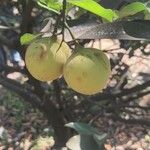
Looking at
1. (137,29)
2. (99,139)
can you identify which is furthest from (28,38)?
(99,139)

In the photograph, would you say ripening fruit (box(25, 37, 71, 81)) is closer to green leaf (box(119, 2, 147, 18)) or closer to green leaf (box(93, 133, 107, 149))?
green leaf (box(119, 2, 147, 18))

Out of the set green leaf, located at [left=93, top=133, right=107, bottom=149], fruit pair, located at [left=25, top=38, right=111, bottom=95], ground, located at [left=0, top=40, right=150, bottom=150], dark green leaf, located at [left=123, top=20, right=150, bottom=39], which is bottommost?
ground, located at [left=0, top=40, right=150, bottom=150]

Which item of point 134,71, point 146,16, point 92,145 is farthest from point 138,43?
point 134,71

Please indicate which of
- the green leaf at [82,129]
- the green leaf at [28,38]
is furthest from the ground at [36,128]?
the green leaf at [28,38]

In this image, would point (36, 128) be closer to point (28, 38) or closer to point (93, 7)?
point (28, 38)

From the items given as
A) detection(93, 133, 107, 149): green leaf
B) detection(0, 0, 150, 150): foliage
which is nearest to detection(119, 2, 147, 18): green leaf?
detection(0, 0, 150, 150): foliage

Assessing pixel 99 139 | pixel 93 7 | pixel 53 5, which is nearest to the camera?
pixel 93 7
